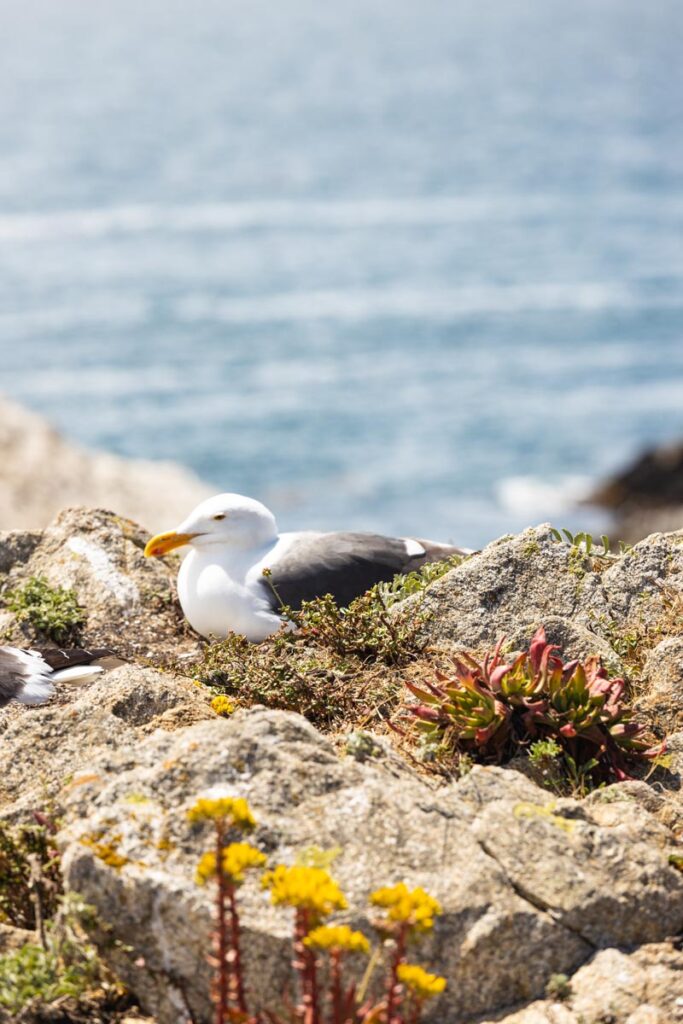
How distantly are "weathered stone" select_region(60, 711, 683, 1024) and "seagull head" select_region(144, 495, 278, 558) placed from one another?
343 centimetres

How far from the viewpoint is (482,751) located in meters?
5.17

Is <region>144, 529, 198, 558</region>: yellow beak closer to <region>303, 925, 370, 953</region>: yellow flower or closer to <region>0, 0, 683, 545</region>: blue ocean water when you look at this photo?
<region>303, 925, 370, 953</region>: yellow flower

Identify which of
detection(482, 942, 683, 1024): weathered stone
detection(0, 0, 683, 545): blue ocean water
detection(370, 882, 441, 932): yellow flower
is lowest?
detection(482, 942, 683, 1024): weathered stone

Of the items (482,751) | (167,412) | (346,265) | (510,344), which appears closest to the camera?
(482,751)

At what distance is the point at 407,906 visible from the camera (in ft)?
11.2

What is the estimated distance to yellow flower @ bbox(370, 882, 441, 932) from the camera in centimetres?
342

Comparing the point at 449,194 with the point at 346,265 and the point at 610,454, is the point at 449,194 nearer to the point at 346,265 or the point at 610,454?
the point at 346,265

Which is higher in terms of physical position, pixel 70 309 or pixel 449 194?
pixel 449 194

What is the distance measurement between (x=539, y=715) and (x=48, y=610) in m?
3.67

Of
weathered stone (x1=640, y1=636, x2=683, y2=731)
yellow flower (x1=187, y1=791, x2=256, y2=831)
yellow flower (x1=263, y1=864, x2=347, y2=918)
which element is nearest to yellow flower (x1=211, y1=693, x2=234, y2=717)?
weathered stone (x1=640, y1=636, x2=683, y2=731)

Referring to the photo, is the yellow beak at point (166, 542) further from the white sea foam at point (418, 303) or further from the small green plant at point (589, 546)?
the white sea foam at point (418, 303)

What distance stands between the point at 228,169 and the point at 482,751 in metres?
81.9

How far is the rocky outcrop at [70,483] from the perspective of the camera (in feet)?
65.5

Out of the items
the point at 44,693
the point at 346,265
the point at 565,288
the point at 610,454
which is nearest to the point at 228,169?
the point at 346,265
